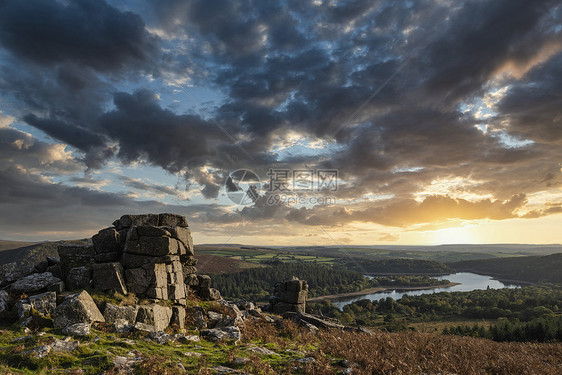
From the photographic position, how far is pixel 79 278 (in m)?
17.2

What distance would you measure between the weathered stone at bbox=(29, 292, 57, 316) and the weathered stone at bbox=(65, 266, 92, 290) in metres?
2.33

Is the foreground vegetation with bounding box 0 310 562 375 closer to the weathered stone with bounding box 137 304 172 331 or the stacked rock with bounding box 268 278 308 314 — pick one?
the weathered stone with bounding box 137 304 172 331

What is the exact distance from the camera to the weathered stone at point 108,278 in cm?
1700

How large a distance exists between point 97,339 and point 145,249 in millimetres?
7627

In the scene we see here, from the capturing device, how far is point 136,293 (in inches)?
698

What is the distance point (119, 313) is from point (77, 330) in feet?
9.62

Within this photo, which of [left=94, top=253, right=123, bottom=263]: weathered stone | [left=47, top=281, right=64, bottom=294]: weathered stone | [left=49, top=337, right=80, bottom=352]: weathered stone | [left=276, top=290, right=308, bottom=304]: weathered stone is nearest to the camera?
[left=49, top=337, right=80, bottom=352]: weathered stone

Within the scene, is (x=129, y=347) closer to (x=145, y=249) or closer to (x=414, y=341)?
(x=145, y=249)

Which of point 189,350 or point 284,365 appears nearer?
point 284,365

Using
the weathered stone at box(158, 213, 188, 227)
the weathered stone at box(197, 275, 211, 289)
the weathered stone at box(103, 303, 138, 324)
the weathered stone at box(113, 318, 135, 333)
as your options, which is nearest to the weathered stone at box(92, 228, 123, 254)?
the weathered stone at box(158, 213, 188, 227)

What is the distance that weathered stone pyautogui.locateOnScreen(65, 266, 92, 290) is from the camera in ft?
→ 55.8

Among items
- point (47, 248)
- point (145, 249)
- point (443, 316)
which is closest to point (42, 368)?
point (145, 249)

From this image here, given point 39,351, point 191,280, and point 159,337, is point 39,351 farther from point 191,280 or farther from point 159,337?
point 191,280

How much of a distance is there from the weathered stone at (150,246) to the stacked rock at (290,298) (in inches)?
632
